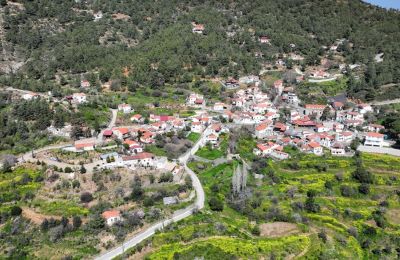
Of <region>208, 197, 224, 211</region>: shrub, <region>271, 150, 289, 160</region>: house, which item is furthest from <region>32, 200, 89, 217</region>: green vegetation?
<region>271, 150, 289, 160</region>: house

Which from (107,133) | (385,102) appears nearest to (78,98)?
(107,133)

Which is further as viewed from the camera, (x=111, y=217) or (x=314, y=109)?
(x=314, y=109)

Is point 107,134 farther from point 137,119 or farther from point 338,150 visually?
point 338,150

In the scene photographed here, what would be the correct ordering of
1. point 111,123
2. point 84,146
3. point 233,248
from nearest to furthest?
point 233,248 → point 84,146 → point 111,123

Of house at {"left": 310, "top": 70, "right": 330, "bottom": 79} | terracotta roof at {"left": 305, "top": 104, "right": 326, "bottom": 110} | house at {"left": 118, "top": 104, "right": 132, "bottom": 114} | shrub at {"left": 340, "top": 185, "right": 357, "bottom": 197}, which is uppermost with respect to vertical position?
house at {"left": 310, "top": 70, "right": 330, "bottom": 79}

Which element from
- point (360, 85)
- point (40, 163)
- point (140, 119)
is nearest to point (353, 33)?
point (360, 85)

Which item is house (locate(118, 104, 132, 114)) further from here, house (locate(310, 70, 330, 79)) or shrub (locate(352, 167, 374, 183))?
house (locate(310, 70, 330, 79))
